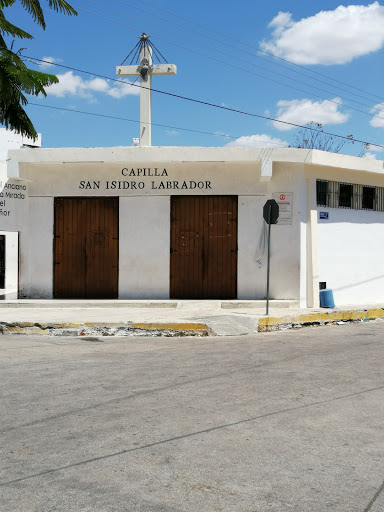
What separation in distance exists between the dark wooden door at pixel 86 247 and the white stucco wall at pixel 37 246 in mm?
192

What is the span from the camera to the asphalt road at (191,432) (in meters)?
3.48

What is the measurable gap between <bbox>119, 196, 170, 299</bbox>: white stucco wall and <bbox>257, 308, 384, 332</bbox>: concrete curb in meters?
3.80

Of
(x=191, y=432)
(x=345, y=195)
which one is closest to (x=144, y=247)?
(x=345, y=195)

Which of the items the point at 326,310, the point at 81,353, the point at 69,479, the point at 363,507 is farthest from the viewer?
the point at 326,310

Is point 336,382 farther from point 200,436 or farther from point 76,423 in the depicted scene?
point 76,423

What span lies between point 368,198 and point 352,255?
6.08 feet

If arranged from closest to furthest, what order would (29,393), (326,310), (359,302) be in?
(29,393) < (326,310) < (359,302)

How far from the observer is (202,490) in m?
3.54

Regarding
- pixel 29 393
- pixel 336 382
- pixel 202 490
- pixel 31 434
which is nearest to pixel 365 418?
pixel 336 382

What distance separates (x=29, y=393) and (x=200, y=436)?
2.23 meters

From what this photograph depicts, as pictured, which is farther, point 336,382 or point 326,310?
point 326,310

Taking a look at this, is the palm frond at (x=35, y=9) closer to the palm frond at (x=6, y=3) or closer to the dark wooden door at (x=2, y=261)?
the palm frond at (x=6, y=3)

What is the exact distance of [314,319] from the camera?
13141mm

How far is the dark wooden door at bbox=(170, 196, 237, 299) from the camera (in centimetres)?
1489
